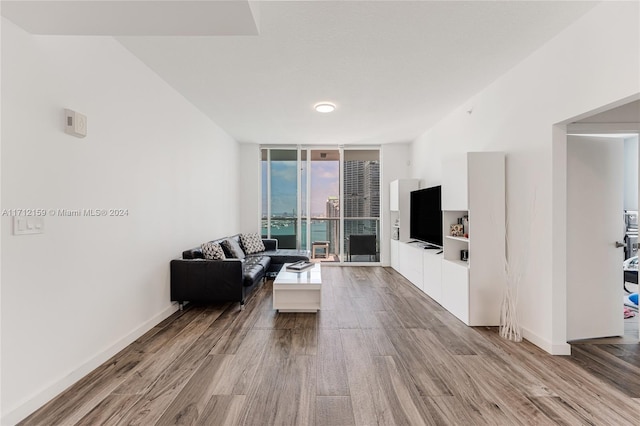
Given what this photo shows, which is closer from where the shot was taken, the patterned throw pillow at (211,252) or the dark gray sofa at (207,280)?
the dark gray sofa at (207,280)

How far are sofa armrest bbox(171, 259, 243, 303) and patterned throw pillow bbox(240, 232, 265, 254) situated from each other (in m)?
1.96

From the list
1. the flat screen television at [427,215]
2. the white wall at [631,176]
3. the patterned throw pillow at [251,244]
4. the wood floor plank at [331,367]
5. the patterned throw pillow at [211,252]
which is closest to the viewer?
the wood floor plank at [331,367]

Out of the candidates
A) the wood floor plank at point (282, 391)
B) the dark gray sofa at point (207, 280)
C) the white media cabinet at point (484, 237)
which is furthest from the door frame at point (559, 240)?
the dark gray sofa at point (207, 280)

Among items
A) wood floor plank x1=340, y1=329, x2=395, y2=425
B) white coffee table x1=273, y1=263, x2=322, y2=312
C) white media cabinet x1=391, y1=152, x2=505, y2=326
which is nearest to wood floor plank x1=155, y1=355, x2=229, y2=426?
wood floor plank x1=340, y1=329, x2=395, y2=425

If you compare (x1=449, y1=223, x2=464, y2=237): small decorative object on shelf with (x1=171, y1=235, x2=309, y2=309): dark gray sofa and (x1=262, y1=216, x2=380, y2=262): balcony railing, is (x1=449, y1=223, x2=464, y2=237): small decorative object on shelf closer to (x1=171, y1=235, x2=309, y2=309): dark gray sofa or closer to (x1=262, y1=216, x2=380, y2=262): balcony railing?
(x1=171, y1=235, x2=309, y2=309): dark gray sofa

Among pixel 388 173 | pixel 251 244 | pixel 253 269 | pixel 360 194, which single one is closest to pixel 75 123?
pixel 253 269

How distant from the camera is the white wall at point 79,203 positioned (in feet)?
5.81

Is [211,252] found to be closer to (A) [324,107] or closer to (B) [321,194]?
(A) [324,107]

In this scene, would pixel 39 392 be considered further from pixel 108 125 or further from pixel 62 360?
pixel 108 125

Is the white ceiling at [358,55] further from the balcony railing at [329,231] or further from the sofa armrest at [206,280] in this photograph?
the balcony railing at [329,231]

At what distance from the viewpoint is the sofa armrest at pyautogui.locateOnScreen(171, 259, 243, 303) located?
3.54m

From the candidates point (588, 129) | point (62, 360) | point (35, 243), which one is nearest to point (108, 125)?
point (35, 243)

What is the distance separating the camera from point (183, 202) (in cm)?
394

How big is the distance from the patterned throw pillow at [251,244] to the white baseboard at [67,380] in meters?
2.50
